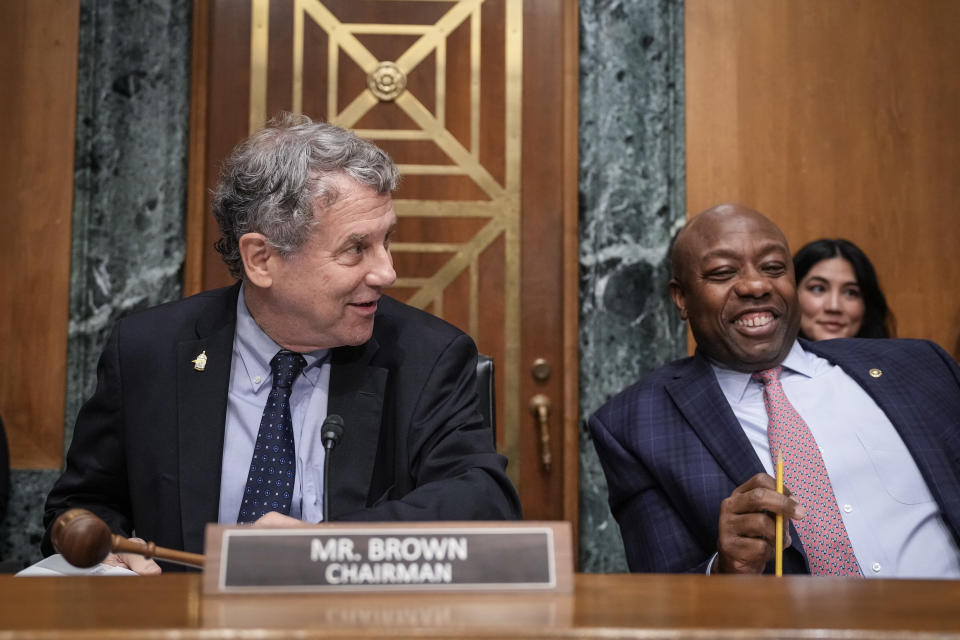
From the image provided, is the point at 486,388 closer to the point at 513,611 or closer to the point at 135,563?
the point at 135,563

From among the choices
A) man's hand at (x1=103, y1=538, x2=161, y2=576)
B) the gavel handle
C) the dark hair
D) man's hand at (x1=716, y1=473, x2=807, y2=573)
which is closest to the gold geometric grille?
the dark hair

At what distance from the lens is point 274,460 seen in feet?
5.74

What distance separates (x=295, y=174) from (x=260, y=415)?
448mm

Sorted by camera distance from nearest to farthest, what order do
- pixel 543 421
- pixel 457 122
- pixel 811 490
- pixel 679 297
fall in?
pixel 811 490, pixel 679 297, pixel 543 421, pixel 457 122

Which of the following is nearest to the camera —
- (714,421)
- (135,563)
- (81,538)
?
(81,538)

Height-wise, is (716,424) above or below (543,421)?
above

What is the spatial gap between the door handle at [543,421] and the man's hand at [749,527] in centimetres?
146

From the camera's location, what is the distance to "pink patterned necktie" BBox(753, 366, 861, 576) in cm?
196

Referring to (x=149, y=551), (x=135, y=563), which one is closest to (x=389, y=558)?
(x=149, y=551)

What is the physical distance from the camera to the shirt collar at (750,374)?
2.26m

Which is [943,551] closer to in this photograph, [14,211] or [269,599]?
[269,599]

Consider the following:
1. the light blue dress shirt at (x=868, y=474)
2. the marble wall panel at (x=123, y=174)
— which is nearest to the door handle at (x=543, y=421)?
the light blue dress shirt at (x=868, y=474)

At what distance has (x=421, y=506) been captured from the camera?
1.57 metres

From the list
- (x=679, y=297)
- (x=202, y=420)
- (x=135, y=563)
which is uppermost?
(x=679, y=297)
